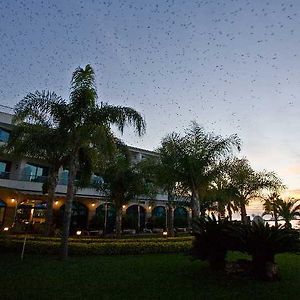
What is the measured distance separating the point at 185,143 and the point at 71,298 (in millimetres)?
15484

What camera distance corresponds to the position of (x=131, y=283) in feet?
27.8

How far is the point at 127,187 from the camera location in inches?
1007

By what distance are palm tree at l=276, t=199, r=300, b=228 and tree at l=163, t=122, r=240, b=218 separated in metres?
13.4

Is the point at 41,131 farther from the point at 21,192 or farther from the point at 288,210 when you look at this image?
the point at 288,210

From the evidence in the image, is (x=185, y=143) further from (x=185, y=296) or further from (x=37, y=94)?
(x=185, y=296)

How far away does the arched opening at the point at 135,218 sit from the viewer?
122 ft

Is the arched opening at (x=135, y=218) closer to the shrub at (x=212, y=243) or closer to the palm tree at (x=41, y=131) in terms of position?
the palm tree at (x=41, y=131)

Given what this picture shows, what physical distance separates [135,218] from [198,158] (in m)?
21.6

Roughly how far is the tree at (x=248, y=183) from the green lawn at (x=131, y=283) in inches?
931

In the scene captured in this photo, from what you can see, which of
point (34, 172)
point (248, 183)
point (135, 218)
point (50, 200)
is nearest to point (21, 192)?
point (34, 172)

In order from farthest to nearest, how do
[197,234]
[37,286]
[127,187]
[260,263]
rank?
[127,187] < [197,234] < [260,263] < [37,286]

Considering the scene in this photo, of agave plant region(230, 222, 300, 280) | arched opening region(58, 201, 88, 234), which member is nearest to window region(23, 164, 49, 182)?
arched opening region(58, 201, 88, 234)

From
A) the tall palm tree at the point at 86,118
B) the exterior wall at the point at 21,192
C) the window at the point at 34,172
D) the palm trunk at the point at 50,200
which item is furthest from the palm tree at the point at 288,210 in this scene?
the window at the point at 34,172

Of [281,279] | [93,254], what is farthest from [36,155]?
[281,279]
